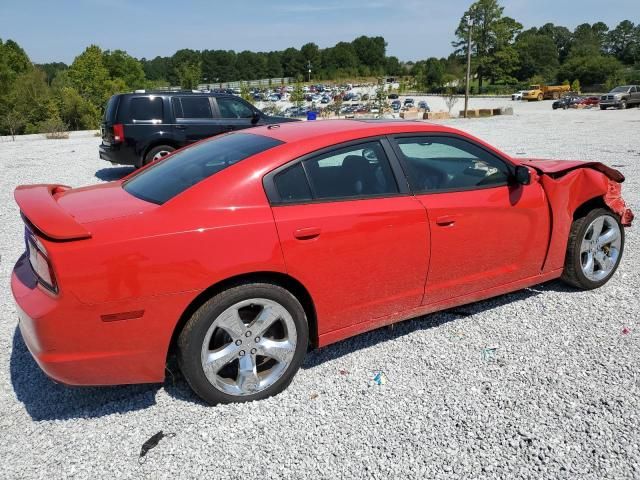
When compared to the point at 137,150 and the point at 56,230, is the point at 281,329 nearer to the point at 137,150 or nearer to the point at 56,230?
the point at 56,230

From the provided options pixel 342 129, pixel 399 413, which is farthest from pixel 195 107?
pixel 399 413

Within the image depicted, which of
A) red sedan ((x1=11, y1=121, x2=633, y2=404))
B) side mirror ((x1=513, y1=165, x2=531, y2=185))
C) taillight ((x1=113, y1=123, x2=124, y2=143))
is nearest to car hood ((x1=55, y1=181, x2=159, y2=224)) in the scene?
red sedan ((x1=11, y1=121, x2=633, y2=404))

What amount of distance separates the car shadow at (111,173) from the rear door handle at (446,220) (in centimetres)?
864

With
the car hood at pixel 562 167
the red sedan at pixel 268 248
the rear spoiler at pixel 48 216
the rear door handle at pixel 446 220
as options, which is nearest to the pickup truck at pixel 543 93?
the car hood at pixel 562 167

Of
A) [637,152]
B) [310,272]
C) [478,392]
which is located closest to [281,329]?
[310,272]

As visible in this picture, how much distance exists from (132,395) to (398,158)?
2264mm

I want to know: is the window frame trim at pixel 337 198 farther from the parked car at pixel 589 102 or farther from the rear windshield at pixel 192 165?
the parked car at pixel 589 102

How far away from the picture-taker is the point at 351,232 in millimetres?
2943

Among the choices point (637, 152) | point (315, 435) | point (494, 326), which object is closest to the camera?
point (315, 435)

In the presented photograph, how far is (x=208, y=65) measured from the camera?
158 metres

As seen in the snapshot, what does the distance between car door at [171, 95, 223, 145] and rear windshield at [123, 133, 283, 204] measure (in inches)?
271

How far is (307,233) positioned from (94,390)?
5.49ft

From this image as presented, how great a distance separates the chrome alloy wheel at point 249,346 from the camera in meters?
2.70

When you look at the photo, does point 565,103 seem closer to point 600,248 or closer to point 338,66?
point 600,248
